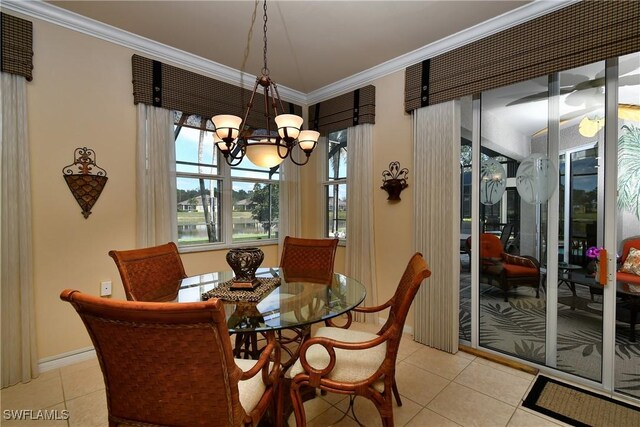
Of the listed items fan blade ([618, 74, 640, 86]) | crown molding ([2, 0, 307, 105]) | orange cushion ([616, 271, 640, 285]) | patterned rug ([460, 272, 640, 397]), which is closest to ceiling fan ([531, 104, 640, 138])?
fan blade ([618, 74, 640, 86])

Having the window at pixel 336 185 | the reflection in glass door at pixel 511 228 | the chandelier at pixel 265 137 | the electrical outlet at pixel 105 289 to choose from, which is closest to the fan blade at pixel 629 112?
the reflection in glass door at pixel 511 228

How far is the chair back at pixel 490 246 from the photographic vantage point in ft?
8.61

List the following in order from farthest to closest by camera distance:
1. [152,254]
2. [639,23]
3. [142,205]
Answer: [142,205] → [152,254] → [639,23]

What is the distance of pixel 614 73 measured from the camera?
2010 mm

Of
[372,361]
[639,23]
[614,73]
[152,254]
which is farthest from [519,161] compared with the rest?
[152,254]

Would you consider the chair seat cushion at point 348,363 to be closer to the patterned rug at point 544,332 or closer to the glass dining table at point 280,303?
the glass dining table at point 280,303

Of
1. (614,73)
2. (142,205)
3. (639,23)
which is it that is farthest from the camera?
(142,205)

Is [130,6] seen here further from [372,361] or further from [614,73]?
[614,73]

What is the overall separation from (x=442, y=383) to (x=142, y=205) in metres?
2.97

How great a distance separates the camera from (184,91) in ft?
9.62

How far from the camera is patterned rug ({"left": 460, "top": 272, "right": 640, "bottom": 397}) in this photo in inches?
80.0

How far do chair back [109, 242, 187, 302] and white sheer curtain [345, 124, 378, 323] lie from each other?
1.87 metres

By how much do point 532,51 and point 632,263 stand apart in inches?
66.3

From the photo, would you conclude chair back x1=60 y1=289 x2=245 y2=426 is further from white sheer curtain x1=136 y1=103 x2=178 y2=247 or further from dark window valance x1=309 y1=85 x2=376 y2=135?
dark window valance x1=309 y1=85 x2=376 y2=135
